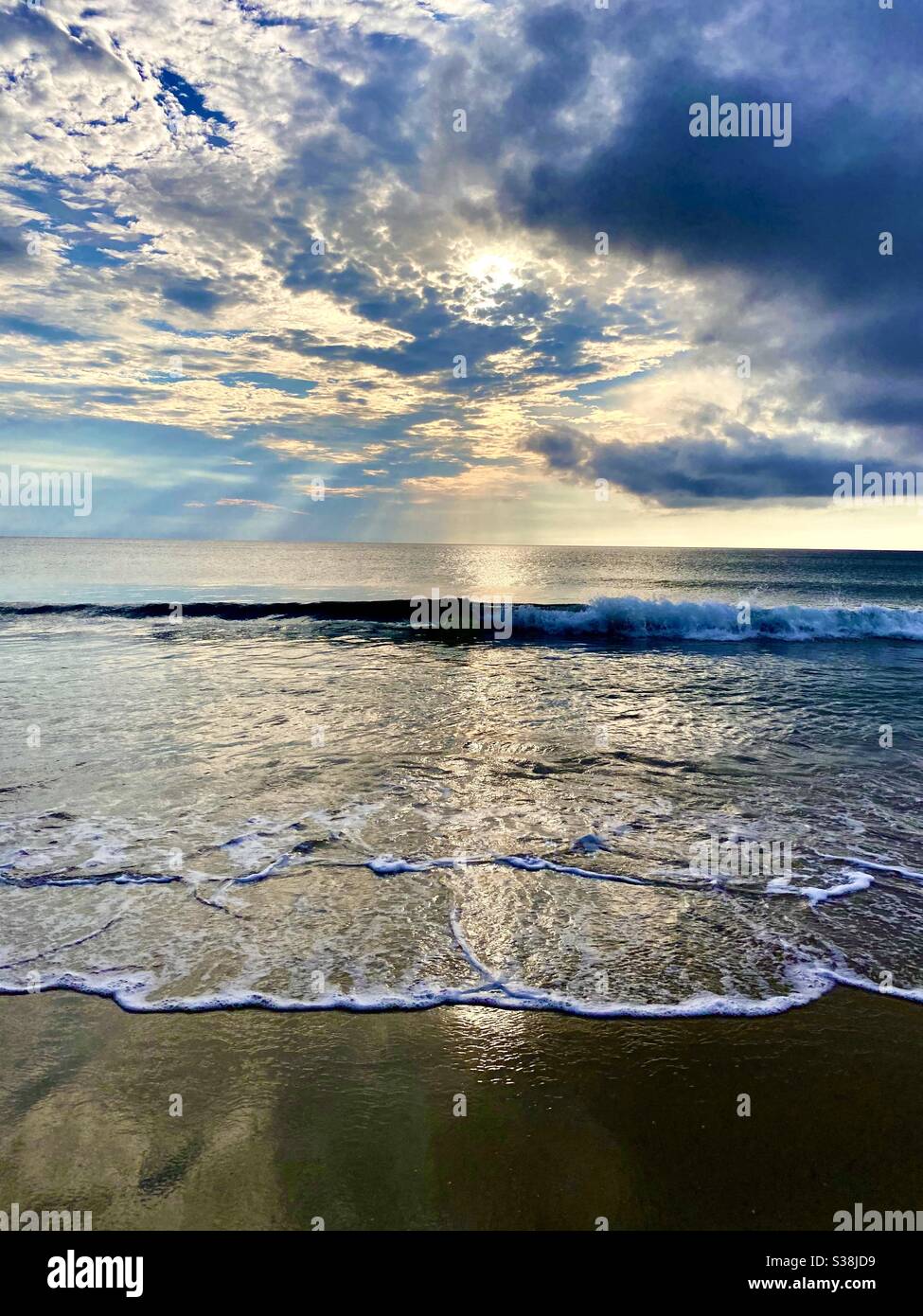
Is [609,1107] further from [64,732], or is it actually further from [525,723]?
[64,732]

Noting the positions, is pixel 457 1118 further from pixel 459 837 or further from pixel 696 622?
pixel 696 622

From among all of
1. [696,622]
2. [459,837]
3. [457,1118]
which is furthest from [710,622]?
[457,1118]

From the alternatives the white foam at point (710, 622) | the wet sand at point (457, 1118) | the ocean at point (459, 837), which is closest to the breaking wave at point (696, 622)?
the white foam at point (710, 622)

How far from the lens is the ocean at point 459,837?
15.3 ft

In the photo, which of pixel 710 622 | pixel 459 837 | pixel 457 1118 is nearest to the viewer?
pixel 457 1118

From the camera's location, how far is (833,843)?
6.92 metres

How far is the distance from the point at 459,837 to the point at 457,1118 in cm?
375

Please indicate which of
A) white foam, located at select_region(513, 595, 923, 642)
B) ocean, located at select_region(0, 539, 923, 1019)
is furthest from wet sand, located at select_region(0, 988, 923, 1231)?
white foam, located at select_region(513, 595, 923, 642)

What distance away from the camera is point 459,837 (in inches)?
280

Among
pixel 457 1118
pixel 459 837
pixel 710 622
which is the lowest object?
pixel 457 1118

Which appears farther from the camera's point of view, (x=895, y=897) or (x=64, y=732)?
(x=64, y=732)
